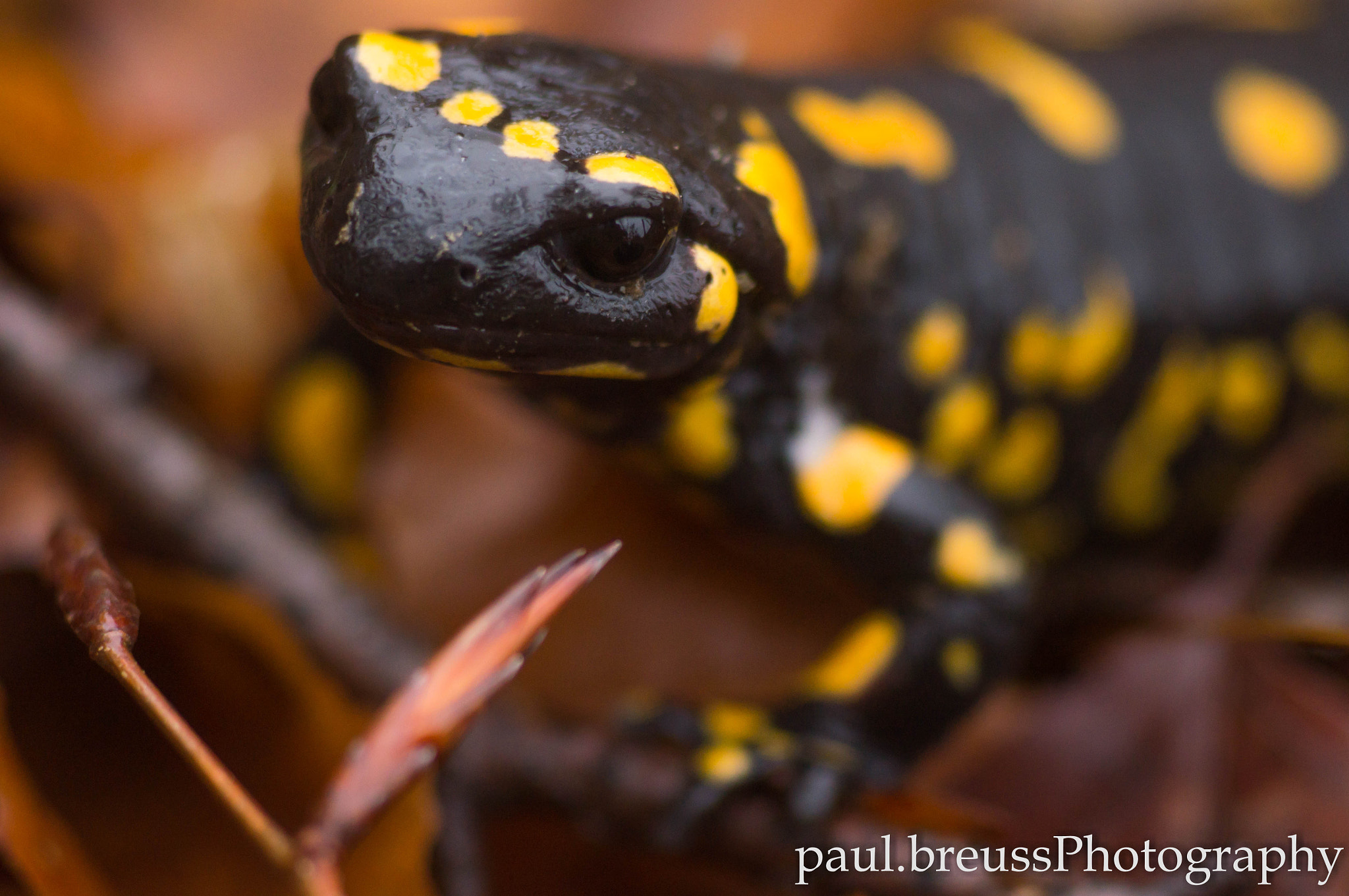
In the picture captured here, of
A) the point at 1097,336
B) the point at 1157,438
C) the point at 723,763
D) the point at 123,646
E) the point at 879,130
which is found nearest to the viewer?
the point at 123,646

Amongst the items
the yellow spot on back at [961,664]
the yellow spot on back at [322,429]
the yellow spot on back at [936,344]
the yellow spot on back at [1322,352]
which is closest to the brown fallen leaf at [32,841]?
the yellow spot on back at [322,429]

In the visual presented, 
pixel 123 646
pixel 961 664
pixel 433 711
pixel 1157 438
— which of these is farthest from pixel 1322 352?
pixel 123 646

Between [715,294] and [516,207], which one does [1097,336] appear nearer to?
[715,294]

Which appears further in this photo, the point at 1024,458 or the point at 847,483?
the point at 1024,458

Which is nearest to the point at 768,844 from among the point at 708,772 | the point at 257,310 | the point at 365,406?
the point at 708,772

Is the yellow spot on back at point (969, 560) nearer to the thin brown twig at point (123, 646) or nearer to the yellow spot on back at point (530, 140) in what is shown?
the yellow spot on back at point (530, 140)

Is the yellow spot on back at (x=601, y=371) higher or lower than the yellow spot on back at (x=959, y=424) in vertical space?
higher

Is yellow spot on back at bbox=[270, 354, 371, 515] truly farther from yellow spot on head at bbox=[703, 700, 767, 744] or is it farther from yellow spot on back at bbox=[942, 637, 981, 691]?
yellow spot on back at bbox=[942, 637, 981, 691]
